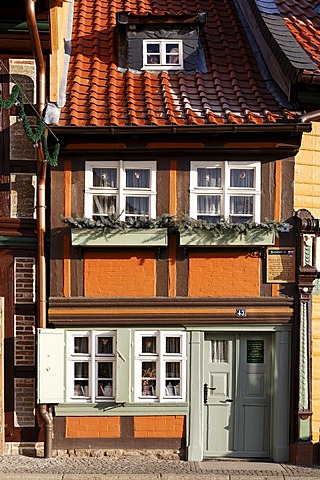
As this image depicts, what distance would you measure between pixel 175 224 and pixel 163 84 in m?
2.31

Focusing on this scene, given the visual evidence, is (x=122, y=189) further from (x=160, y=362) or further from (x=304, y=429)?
(x=304, y=429)

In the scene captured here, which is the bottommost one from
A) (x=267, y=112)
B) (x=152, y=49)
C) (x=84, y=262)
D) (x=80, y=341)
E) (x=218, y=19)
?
(x=80, y=341)

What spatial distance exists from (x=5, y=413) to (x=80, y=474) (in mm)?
1442

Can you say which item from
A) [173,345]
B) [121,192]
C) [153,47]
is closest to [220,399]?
[173,345]

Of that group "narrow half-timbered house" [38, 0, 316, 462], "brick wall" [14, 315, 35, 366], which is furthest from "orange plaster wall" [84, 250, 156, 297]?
"brick wall" [14, 315, 35, 366]

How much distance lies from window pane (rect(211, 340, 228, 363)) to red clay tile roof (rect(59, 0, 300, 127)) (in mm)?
3140

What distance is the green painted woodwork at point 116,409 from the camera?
876 centimetres

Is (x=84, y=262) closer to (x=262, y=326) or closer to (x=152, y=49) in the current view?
(x=262, y=326)

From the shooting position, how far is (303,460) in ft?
28.7

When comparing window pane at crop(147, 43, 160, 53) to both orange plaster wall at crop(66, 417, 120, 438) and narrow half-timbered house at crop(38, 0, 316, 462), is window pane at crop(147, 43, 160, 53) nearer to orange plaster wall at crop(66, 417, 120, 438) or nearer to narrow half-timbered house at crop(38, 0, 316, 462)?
narrow half-timbered house at crop(38, 0, 316, 462)

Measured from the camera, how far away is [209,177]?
29.0 ft

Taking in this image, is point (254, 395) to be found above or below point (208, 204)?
below

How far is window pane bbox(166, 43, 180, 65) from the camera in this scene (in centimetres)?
988

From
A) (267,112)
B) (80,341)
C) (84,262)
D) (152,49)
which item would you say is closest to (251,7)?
(152,49)
